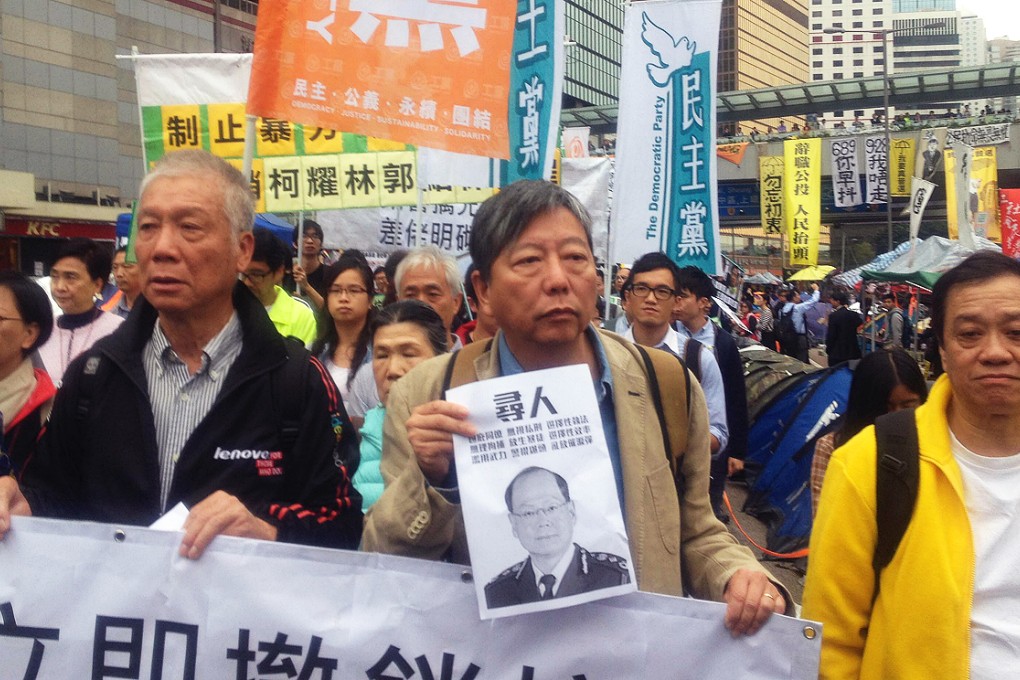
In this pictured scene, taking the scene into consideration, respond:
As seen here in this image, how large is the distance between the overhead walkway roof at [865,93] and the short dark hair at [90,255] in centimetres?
2757

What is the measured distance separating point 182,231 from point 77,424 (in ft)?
1.53

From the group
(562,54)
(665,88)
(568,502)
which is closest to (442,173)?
(562,54)

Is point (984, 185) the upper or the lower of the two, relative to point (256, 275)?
upper

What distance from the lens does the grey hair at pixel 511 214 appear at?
1.95 meters

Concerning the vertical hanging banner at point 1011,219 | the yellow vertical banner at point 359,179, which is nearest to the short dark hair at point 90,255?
the yellow vertical banner at point 359,179

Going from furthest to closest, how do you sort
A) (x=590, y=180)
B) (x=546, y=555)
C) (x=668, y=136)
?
(x=590, y=180) → (x=668, y=136) → (x=546, y=555)

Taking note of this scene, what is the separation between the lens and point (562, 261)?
76.2 inches

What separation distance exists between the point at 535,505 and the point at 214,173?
1.02 meters

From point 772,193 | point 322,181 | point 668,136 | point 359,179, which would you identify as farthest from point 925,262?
point 322,181

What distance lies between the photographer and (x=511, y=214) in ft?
6.41

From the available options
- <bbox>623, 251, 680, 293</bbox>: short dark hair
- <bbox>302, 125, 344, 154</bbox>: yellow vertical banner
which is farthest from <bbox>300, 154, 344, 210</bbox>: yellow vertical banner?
<bbox>623, 251, 680, 293</bbox>: short dark hair

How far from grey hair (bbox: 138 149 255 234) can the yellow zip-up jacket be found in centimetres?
147

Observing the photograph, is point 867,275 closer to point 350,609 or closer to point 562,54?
point 562,54

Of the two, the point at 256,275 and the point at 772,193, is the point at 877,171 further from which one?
the point at 256,275
